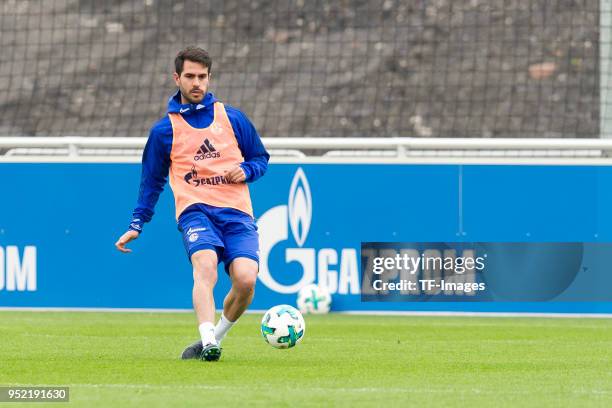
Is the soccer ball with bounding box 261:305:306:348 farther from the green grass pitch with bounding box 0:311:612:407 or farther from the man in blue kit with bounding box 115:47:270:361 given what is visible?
the man in blue kit with bounding box 115:47:270:361

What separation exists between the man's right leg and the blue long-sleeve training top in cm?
57

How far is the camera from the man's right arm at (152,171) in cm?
957

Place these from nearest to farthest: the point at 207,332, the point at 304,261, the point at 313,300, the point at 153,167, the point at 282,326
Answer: the point at 207,332, the point at 153,167, the point at 282,326, the point at 313,300, the point at 304,261

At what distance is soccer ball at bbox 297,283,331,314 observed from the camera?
13969mm

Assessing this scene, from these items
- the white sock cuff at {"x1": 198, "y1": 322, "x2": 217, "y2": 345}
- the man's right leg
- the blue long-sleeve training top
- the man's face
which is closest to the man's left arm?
the blue long-sleeve training top

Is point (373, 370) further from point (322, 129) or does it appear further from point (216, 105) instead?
point (322, 129)

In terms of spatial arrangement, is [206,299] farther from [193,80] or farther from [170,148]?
[193,80]

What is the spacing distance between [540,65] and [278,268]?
11187mm

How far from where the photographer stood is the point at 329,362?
30.9ft

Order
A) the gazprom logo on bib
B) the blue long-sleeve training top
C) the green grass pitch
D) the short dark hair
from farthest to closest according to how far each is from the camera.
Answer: the gazprom logo on bib < the blue long-sleeve training top < the short dark hair < the green grass pitch

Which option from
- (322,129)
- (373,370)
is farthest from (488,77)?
(373,370)

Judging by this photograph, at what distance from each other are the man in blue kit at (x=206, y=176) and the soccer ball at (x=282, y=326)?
0.29m

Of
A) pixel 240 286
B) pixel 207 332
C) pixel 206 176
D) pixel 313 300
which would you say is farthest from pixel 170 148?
pixel 313 300

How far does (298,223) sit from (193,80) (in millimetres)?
4935
